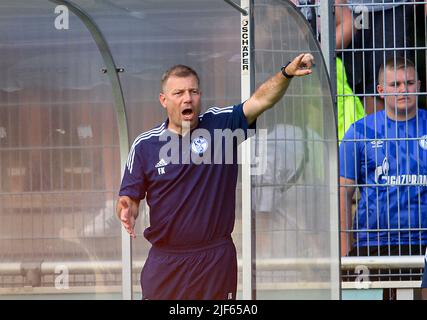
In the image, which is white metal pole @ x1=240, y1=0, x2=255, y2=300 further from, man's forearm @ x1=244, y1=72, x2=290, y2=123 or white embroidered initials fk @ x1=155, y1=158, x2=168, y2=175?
white embroidered initials fk @ x1=155, y1=158, x2=168, y2=175

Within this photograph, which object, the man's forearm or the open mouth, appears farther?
the open mouth

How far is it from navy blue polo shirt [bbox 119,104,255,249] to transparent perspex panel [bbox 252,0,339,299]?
0.16m

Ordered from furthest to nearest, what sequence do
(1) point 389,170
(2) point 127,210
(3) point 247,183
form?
1. (1) point 389,170
2. (2) point 127,210
3. (3) point 247,183

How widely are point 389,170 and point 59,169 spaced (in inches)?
84.9

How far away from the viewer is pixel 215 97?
8.34 metres

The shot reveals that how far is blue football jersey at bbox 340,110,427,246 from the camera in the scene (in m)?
9.65

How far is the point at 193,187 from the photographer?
7488 mm

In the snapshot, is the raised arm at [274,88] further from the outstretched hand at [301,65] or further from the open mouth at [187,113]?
the open mouth at [187,113]

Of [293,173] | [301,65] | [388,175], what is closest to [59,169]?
[293,173]

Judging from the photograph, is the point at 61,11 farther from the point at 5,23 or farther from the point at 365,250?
the point at 365,250

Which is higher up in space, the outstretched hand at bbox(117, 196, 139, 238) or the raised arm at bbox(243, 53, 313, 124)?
the raised arm at bbox(243, 53, 313, 124)

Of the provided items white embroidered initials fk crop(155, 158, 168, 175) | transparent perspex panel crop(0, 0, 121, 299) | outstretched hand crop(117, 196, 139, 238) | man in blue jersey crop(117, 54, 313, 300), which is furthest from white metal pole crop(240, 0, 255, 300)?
transparent perspex panel crop(0, 0, 121, 299)

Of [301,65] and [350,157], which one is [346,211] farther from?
[301,65]
